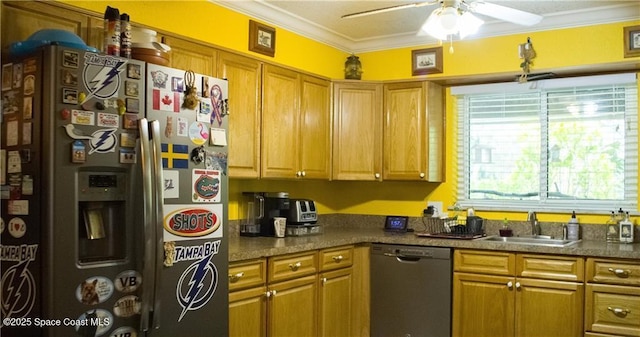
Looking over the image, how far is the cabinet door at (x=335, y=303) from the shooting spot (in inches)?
146

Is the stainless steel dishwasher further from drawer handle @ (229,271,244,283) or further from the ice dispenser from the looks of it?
the ice dispenser

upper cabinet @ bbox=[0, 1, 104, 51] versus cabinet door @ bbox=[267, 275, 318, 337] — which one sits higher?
upper cabinet @ bbox=[0, 1, 104, 51]

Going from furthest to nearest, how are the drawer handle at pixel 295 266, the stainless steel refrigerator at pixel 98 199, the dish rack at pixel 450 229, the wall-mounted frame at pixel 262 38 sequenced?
the dish rack at pixel 450 229 → the wall-mounted frame at pixel 262 38 → the drawer handle at pixel 295 266 → the stainless steel refrigerator at pixel 98 199

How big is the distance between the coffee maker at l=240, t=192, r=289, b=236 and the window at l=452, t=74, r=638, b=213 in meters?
1.52

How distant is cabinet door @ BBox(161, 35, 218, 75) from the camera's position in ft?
10.2

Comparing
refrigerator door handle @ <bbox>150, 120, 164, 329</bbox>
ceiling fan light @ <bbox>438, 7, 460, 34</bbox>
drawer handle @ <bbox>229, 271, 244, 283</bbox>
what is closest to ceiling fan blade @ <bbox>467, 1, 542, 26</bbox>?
ceiling fan light @ <bbox>438, 7, 460, 34</bbox>

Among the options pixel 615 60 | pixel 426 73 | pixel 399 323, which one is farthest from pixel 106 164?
pixel 615 60

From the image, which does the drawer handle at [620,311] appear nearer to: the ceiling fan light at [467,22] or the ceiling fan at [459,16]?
Answer: the ceiling fan at [459,16]

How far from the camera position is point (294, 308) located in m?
3.44

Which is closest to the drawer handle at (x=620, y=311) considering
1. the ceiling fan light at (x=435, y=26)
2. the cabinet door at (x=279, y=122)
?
the ceiling fan light at (x=435, y=26)

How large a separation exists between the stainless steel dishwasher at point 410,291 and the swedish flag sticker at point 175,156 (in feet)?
6.30

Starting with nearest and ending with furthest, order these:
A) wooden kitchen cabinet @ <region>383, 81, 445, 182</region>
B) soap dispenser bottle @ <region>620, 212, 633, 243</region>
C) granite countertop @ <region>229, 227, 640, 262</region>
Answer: granite countertop @ <region>229, 227, 640, 262</region>
soap dispenser bottle @ <region>620, 212, 633, 243</region>
wooden kitchen cabinet @ <region>383, 81, 445, 182</region>

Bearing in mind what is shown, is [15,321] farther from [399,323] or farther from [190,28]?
[399,323]

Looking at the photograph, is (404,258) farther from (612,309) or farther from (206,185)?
(206,185)
